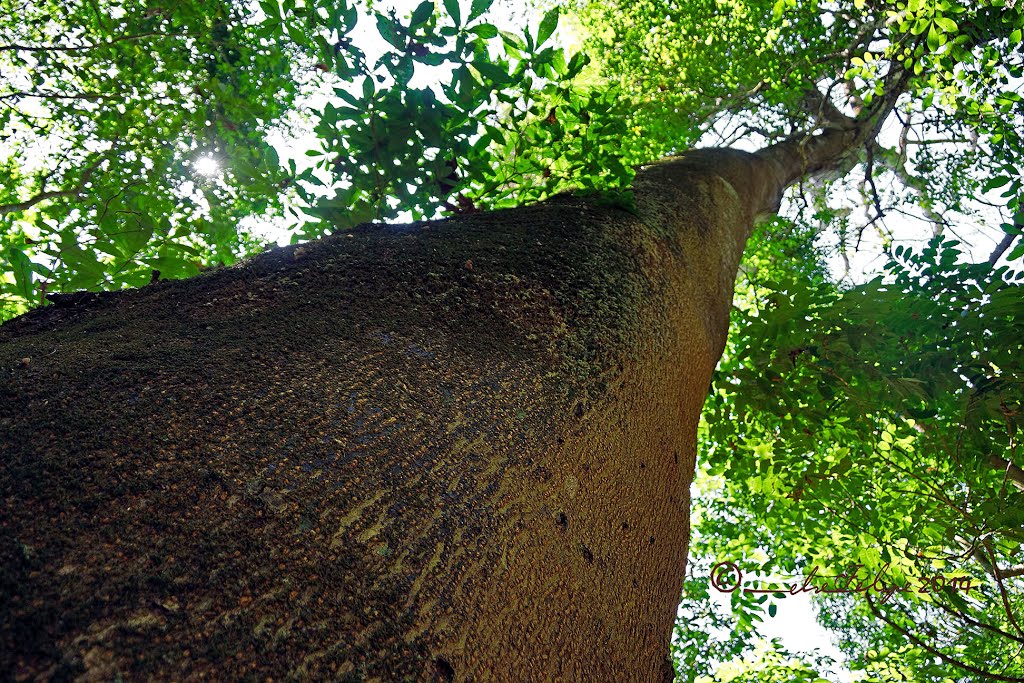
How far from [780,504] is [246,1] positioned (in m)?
7.29

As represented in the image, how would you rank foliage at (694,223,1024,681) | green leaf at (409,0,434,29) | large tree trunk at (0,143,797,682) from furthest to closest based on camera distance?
foliage at (694,223,1024,681) → green leaf at (409,0,434,29) → large tree trunk at (0,143,797,682)

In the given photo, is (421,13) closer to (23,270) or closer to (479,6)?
(479,6)

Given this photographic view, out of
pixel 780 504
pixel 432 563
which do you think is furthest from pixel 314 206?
pixel 780 504

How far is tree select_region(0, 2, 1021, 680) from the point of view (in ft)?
2.22

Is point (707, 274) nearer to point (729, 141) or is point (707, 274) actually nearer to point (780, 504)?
point (780, 504)

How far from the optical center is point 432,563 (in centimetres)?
86

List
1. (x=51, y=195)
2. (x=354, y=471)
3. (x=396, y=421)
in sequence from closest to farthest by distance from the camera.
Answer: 1. (x=354, y=471)
2. (x=396, y=421)
3. (x=51, y=195)

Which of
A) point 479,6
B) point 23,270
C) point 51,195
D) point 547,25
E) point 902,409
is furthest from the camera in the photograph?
point 51,195

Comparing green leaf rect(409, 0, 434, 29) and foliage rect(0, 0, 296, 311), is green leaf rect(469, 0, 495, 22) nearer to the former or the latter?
green leaf rect(409, 0, 434, 29)

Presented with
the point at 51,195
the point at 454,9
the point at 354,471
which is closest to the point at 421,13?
the point at 454,9

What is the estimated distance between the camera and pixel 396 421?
1015 mm

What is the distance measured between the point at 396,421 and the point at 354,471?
0.14 m

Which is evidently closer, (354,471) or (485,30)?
(354,471)

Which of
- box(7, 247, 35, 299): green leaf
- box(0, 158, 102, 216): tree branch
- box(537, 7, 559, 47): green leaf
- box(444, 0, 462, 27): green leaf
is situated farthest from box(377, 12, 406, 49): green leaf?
box(0, 158, 102, 216): tree branch
